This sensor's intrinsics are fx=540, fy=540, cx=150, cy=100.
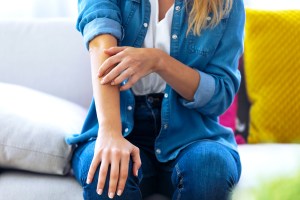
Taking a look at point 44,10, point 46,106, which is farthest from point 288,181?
point 44,10

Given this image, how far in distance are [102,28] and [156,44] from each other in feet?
0.49

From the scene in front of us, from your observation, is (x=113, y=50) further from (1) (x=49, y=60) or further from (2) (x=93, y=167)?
(1) (x=49, y=60)

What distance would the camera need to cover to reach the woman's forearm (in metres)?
1.11

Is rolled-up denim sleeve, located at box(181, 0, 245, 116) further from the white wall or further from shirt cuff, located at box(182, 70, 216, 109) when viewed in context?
the white wall

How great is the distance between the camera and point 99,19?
3.95ft

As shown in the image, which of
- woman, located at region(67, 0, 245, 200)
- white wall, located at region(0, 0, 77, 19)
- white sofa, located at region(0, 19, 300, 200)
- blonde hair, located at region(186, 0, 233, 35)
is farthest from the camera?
white wall, located at region(0, 0, 77, 19)

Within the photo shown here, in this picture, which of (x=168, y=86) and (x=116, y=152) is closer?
(x=116, y=152)

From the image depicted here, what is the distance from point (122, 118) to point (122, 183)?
254 millimetres

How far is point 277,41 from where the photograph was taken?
1.65 meters

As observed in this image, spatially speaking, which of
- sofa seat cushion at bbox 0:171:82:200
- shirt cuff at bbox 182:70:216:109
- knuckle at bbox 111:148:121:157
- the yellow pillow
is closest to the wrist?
shirt cuff at bbox 182:70:216:109

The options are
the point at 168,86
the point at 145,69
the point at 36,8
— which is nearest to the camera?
the point at 145,69

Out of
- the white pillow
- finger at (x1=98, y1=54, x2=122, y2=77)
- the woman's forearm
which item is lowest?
the white pillow

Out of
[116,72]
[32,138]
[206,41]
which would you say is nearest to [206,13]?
[206,41]

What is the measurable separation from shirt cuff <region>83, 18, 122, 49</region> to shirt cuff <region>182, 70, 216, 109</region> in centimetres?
21
